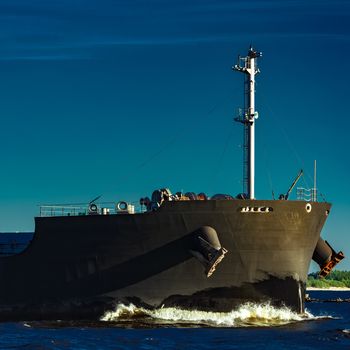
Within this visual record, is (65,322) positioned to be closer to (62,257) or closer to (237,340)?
(62,257)

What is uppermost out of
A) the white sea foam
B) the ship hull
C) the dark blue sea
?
the ship hull

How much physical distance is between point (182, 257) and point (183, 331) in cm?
323

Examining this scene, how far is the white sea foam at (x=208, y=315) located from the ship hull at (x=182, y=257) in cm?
26

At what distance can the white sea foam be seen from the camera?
105 feet

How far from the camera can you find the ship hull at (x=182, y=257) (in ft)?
104

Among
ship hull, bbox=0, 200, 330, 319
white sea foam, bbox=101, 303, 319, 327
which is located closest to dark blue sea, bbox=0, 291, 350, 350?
white sea foam, bbox=101, 303, 319, 327

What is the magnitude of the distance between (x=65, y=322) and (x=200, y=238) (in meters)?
6.55

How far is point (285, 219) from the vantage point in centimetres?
3222

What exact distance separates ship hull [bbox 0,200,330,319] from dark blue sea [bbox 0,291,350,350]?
0.48m

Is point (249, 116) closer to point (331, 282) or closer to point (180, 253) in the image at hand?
point (180, 253)

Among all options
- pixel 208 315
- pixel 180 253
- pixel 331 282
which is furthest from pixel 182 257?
pixel 331 282

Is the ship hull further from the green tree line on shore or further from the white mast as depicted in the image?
the green tree line on shore

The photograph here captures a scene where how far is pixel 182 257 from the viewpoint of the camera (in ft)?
105

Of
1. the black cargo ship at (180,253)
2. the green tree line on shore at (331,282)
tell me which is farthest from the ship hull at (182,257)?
the green tree line on shore at (331,282)
